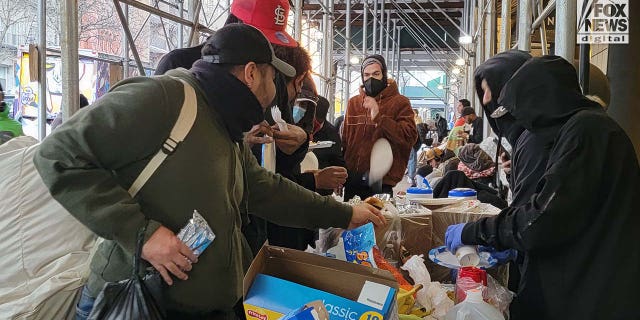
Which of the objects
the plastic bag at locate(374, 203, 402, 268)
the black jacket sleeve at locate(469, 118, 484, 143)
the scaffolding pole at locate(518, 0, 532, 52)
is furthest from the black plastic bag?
the black jacket sleeve at locate(469, 118, 484, 143)

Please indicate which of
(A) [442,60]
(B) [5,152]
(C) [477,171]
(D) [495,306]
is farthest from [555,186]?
(A) [442,60]

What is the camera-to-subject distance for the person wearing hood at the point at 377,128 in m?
3.44

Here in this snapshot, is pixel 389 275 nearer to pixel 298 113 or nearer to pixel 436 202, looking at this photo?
pixel 436 202

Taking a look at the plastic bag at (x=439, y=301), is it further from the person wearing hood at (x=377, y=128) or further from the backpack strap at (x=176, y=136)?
the person wearing hood at (x=377, y=128)

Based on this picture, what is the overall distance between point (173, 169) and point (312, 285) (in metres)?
0.49

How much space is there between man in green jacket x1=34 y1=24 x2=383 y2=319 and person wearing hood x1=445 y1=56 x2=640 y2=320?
820mm

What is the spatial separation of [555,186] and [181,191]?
1017 mm

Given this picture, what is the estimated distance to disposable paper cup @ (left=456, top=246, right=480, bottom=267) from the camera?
5.74ft

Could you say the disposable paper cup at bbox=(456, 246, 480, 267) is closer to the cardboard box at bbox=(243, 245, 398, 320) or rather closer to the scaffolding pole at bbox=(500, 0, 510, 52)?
the cardboard box at bbox=(243, 245, 398, 320)

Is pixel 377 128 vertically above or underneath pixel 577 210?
above

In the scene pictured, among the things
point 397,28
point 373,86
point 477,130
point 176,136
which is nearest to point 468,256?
point 176,136

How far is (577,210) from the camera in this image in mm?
1379

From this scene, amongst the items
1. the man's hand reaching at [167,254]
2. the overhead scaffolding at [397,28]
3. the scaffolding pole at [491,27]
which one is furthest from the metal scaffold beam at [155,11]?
the scaffolding pole at [491,27]

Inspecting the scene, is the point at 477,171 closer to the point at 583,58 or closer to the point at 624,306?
the point at 583,58
